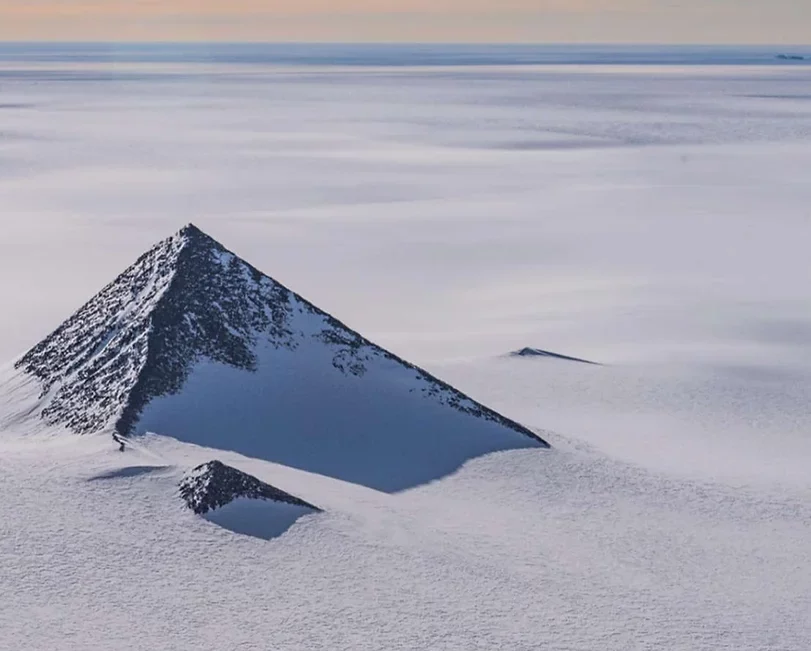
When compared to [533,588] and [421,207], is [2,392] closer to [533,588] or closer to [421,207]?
Result: [533,588]

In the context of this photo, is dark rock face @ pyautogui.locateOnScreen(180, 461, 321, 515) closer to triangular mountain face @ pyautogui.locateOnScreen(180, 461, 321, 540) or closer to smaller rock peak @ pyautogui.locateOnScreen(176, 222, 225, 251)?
triangular mountain face @ pyautogui.locateOnScreen(180, 461, 321, 540)

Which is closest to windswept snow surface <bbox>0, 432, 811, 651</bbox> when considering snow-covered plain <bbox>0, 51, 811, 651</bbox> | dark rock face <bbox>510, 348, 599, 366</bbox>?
snow-covered plain <bbox>0, 51, 811, 651</bbox>

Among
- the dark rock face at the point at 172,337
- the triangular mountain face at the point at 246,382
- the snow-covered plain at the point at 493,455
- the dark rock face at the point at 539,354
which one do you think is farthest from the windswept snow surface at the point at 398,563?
the dark rock face at the point at 539,354

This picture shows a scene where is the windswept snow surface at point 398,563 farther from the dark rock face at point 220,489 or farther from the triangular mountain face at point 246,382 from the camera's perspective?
the triangular mountain face at point 246,382

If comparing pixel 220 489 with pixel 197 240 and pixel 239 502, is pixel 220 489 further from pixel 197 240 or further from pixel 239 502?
pixel 197 240

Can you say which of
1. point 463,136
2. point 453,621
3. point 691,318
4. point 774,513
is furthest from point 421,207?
point 453,621

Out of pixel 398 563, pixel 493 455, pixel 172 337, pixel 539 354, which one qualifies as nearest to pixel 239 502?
pixel 398 563
